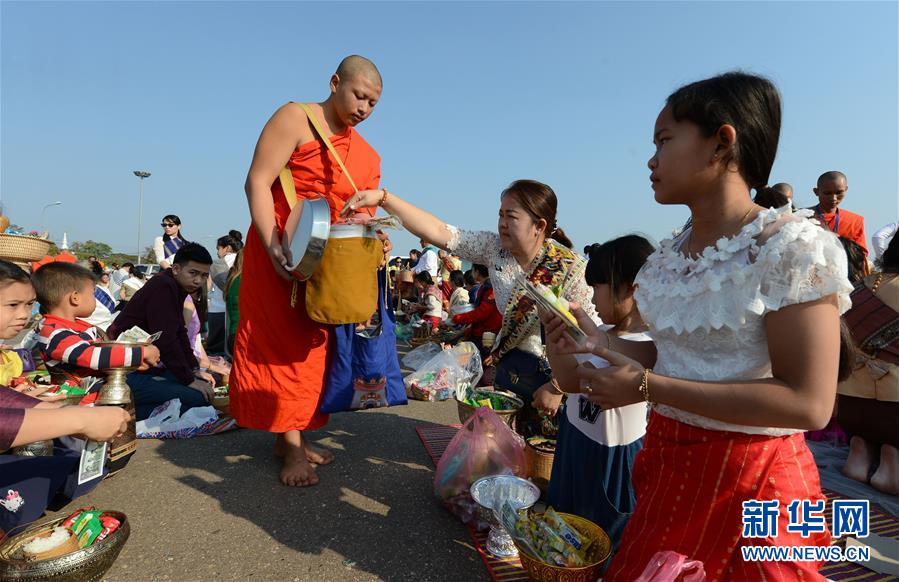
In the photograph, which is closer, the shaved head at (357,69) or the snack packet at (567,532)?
the snack packet at (567,532)

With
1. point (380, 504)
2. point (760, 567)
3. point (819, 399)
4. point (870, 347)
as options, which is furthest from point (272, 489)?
point (870, 347)

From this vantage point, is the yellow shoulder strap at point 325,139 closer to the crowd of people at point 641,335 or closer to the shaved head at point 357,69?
the crowd of people at point 641,335

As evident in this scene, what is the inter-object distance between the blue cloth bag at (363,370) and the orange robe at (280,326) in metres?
0.16

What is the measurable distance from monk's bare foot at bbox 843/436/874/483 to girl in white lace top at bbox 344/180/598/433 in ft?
7.43

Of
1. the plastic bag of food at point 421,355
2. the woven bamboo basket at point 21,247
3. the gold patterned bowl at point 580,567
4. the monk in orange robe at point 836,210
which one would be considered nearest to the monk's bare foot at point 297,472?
the gold patterned bowl at point 580,567

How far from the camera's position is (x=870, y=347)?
315 cm

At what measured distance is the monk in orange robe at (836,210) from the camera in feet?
17.7

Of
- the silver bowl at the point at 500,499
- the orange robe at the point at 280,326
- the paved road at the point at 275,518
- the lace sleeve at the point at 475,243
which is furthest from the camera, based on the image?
the lace sleeve at the point at 475,243

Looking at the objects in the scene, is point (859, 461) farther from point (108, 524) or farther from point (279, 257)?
Answer: point (108, 524)

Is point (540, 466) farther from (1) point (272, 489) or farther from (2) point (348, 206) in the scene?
(2) point (348, 206)

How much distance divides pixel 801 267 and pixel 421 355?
635cm

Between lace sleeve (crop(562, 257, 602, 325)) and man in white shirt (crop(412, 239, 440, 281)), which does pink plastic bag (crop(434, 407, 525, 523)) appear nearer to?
lace sleeve (crop(562, 257, 602, 325))

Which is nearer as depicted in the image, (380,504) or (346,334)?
(380,504)

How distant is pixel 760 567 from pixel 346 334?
2.31 meters
